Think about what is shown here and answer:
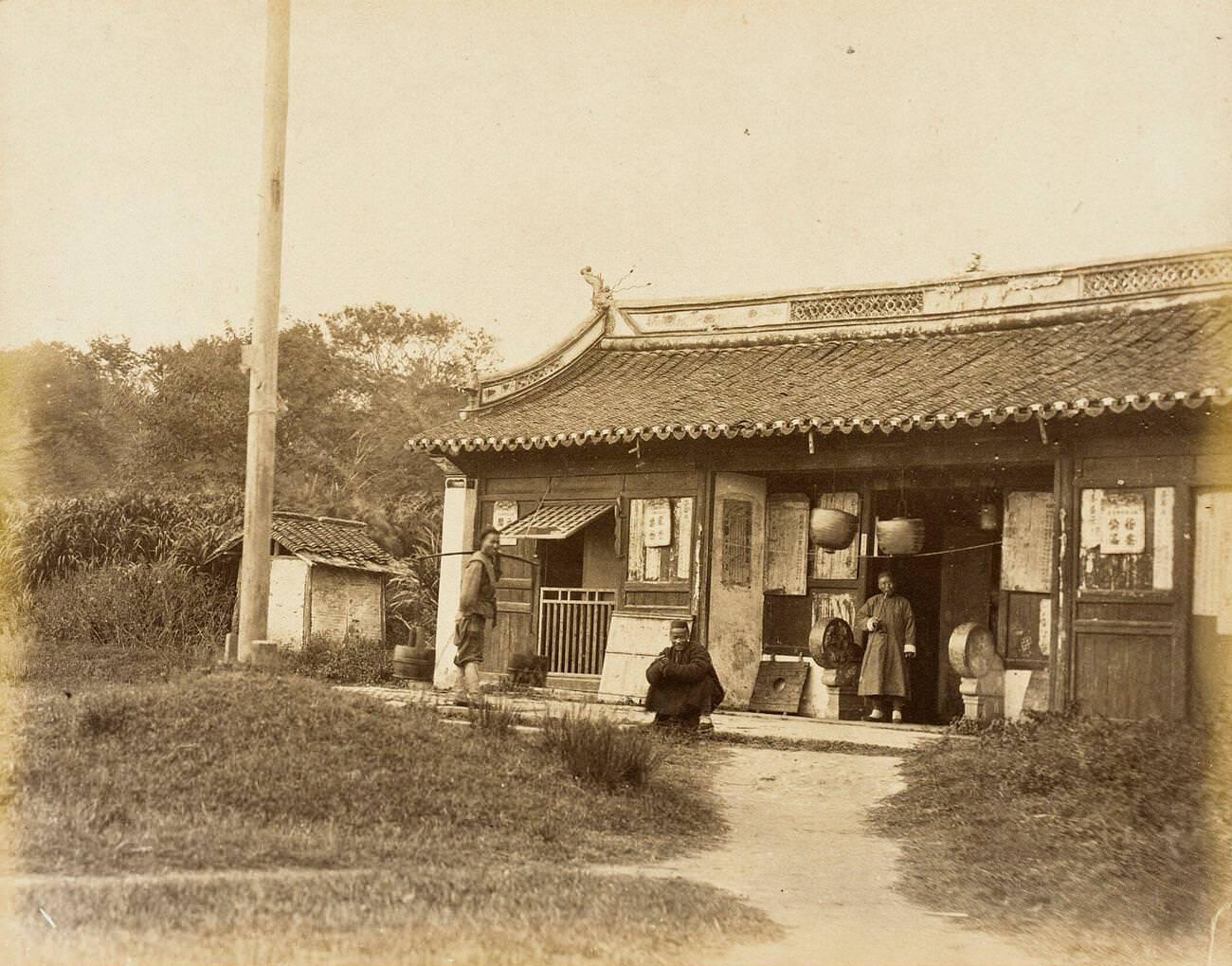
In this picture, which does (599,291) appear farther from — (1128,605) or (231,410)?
(231,410)

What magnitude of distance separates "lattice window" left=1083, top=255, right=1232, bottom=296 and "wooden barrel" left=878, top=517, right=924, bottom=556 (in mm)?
3075

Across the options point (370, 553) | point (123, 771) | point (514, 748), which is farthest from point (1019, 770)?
point (370, 553)

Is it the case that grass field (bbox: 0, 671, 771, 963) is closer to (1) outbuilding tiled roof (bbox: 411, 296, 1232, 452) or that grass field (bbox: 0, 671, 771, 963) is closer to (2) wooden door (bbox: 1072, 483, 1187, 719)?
(2) wooden door (bbox: 1072, 483, 1187, 719)

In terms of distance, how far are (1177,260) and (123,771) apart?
11.2 meters

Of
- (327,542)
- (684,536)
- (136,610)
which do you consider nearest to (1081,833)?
(684,536)

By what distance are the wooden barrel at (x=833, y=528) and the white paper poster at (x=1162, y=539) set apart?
339 centimetres

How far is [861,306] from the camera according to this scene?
1656 cm

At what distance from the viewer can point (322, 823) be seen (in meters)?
7.44

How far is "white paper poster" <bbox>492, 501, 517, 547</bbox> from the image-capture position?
55.1ft

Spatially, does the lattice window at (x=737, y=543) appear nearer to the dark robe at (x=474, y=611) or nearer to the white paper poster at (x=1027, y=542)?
the white paper poster at (x=1027, y=542)

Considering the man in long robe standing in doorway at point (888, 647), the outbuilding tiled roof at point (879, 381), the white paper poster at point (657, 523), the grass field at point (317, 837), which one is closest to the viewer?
the grass field at point (317, 837)

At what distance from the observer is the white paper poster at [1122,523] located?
1278cm

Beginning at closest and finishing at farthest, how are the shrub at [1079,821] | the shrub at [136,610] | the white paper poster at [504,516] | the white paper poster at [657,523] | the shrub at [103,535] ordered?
the shrub at [1079,821], the white paper poster at [657,523], the white paper poster at [504,516], the shrub at [136,610], the shrub at [103,535]

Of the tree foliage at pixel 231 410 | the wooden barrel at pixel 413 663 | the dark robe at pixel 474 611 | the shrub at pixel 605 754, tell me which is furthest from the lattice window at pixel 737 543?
the tree foliage at pixel 231 410
